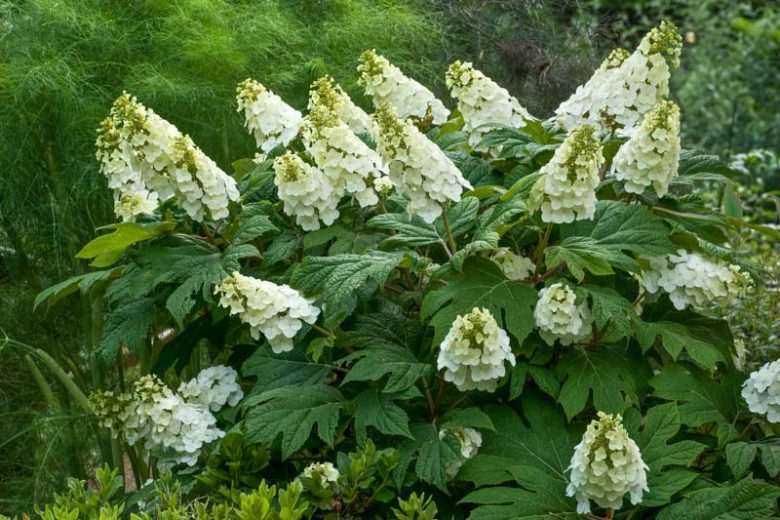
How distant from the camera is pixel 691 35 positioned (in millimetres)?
10086

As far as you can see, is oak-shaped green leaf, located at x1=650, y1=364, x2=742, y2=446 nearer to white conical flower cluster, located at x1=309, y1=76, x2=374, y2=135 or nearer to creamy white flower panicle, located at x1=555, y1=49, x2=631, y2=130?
creamy white flower panicle, located at x1=555, y1=49, x2=631, y2=130

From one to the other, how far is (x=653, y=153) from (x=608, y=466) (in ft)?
2.58

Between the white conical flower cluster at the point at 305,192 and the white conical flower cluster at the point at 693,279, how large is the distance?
2.70 feet

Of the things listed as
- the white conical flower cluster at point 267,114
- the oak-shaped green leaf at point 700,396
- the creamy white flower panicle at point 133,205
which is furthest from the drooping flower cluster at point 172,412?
the oak-shaped green leaf at point 700,396

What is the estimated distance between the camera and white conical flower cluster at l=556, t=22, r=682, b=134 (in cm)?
302

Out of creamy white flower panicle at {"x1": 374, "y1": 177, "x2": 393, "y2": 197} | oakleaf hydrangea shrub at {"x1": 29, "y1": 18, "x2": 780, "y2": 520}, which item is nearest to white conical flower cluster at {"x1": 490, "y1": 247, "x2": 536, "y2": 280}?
oakleaf hydrangea shrub at {"x1": 29, "y1": 18, "x2": 780, "y2": 520}

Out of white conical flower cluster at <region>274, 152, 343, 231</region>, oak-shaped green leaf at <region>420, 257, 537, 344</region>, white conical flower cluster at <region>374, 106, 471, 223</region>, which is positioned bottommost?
oak-shaped green leaf at <region>420, 257, 537, 344</region>

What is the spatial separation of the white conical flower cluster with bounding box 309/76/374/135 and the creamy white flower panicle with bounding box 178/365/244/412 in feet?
2.37

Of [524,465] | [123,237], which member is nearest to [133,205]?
[123,237]

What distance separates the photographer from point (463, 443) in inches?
105

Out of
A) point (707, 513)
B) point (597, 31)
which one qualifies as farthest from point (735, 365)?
point (597, 31)

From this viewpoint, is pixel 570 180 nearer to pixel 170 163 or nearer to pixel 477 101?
pixel 477 101

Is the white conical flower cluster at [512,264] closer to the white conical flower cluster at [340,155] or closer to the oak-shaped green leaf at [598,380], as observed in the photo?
the oak-shaped green leaf at [598,380]

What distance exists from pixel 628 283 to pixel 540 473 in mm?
630
